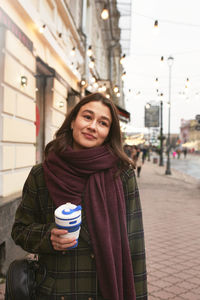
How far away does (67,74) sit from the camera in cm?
939

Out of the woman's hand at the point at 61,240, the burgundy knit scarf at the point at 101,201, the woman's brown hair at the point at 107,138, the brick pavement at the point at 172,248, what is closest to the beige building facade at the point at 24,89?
the brick pavement at the point at 172,248

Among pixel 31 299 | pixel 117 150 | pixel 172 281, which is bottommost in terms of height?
pixel 172 281

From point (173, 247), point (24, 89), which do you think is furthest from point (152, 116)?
point (24, 89)

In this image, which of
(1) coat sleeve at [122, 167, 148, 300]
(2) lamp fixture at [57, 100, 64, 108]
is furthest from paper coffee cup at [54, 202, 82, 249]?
(2) lamp fixture at [57, 100, 64, 108]

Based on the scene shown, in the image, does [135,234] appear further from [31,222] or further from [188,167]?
[188,167]

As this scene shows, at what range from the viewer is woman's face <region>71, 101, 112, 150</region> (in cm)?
184

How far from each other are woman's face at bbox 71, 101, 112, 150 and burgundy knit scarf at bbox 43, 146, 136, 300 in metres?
0.07

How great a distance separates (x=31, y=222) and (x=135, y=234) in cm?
66

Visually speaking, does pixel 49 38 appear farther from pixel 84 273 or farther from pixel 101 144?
pixel 84 273

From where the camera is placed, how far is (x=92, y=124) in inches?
72.0

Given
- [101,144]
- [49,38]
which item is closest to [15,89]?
[49,38]

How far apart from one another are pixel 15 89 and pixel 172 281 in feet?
12.7

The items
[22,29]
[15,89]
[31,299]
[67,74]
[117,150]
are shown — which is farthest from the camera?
[67,74]

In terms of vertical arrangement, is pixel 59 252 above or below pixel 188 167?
above
